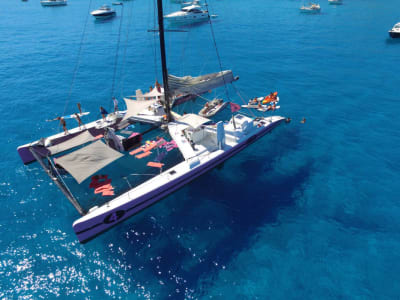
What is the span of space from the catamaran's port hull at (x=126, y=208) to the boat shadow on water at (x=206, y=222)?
0.98 m

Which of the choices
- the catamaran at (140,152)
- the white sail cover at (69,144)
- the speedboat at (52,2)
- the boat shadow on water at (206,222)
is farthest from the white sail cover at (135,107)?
the speedboat at (52,2)

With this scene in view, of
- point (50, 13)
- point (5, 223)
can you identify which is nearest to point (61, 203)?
point (5, 223)

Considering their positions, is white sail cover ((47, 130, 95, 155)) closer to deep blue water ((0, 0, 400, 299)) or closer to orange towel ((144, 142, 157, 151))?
deep blue water ((0, 0, 400, 299))

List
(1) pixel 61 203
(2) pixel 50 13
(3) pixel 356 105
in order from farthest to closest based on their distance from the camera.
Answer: (2) pixel 50 13 → (3) pixel 356 105 → (1) pixel 61 203

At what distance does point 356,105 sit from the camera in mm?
31219

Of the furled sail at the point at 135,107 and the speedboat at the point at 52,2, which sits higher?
the speedboat at the point at 52,2

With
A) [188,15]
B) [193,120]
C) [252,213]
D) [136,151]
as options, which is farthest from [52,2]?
[252,213]

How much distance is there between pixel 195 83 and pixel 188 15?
6456cm

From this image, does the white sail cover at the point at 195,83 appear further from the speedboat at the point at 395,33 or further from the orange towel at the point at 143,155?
the speedboat at the point at 395,33

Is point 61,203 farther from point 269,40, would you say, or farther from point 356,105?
point 269,40

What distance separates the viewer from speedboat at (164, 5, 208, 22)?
3004 inches

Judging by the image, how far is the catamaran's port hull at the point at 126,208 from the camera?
15.1m

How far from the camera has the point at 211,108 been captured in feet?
97.8

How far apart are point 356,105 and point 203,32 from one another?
51.8 m
